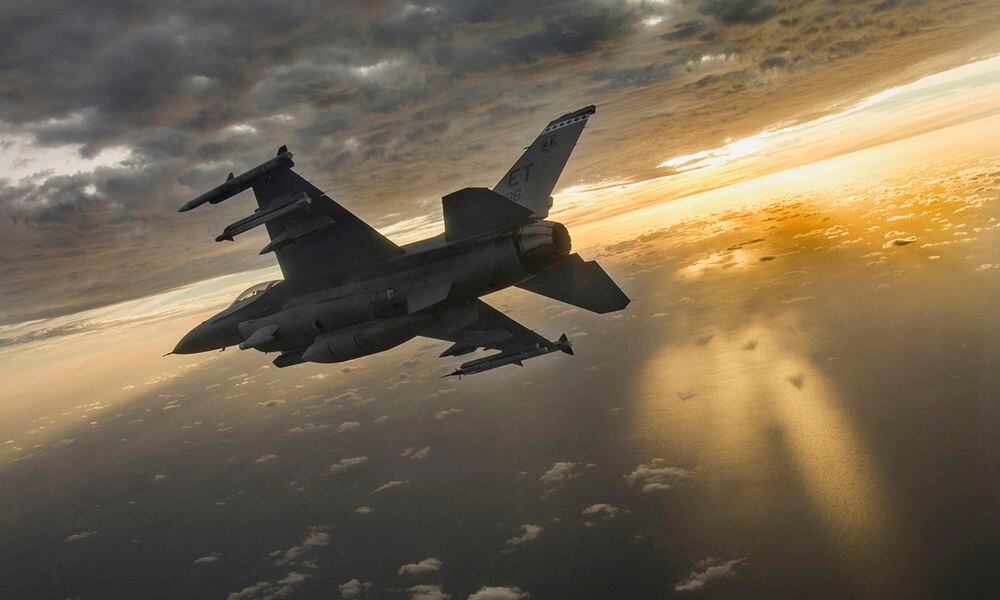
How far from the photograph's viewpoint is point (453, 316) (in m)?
21.2

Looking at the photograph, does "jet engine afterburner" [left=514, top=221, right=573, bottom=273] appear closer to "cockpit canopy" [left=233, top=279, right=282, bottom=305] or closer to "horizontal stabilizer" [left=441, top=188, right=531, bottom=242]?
"horizontal stabilizer" [left=441, top=188, right=531, bottom=242]

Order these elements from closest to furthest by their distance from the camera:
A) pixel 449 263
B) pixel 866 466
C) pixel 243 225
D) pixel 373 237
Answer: pixel 243 225, pixel 449 263, pixel 373 237, pixel 866 466

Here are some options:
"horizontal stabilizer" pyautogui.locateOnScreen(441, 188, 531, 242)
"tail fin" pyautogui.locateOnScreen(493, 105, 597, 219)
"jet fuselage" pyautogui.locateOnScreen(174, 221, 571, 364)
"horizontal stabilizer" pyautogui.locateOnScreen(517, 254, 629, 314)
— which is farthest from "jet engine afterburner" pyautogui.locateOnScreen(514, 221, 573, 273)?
"tail fin" pyautogui.locateOnScreen(493, 105, 597, 219)

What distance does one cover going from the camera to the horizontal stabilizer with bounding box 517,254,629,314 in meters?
19.2

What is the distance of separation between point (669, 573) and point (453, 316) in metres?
156

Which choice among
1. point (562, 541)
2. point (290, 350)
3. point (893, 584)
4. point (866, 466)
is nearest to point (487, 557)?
point (562, 541)

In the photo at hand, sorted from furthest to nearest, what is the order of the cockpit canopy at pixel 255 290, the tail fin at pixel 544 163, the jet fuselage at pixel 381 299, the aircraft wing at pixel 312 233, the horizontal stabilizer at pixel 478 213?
the cockpit canopy at pixel 255 290, the tail fin at pixel 544 163, the aircraft wing at pixel 312 233, the jet fuselage at pixel 381 299, the horizontal stabilizer at pixel 478 213

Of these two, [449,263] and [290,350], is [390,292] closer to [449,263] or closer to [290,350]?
[449,263]

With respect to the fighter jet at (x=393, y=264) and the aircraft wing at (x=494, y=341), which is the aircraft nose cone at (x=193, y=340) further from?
the aircraft wing at (x=494, y=341)

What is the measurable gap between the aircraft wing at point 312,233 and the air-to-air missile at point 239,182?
13.1 inches

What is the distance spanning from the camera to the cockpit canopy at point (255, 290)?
23.3 m

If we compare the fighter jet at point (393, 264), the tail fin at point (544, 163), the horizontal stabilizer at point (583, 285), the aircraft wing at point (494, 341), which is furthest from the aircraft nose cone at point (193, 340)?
the tail fin at point (544, 163)

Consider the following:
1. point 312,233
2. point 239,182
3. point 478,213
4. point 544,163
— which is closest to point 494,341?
point 544,163

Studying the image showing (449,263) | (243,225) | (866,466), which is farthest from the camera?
(866,466)
